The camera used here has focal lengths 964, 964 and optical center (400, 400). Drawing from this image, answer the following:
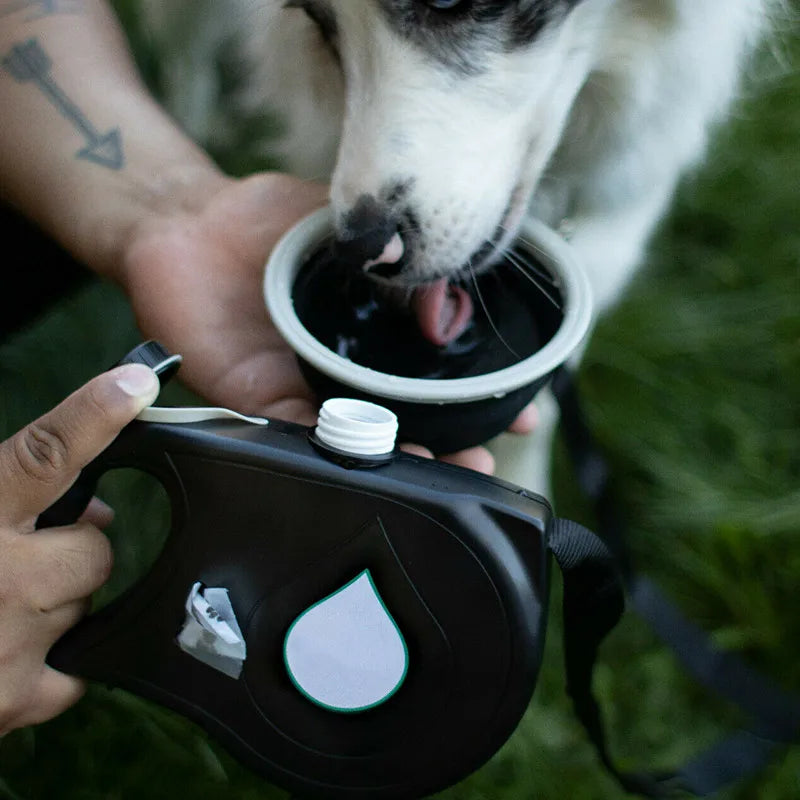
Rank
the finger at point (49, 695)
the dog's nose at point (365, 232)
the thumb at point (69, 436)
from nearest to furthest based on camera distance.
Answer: the thumb at point (69, 436) → the finger at point (49, 695) → the dog's nose at point (365, 232)

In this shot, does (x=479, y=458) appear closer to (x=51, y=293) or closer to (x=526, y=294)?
(x=526, y=294)

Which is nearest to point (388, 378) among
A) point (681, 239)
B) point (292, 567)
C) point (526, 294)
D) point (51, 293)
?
point (292, 567)

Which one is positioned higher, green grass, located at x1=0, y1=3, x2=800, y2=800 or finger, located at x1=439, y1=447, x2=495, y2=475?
finger, located at x1=439, y1=447, x2=495, y2=475

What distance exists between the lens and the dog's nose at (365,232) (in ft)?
3.06

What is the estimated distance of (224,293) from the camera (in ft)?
3.39

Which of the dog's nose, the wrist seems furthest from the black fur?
the wrist

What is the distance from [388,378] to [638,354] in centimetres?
102

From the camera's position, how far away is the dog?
950mm

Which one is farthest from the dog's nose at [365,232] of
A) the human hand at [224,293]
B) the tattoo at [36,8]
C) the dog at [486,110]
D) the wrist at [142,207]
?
the tattoo at [36,8]

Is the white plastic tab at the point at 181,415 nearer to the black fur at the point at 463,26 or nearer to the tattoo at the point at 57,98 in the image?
the black fur at the point at 463,26

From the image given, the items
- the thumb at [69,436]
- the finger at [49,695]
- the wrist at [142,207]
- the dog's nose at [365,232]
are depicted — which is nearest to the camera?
the thumb at [69,436]

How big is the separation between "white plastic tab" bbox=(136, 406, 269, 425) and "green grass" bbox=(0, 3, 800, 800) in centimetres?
59

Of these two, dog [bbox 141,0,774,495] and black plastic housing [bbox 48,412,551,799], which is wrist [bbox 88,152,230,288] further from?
black plastic housing [bbox 48,412,551,799]

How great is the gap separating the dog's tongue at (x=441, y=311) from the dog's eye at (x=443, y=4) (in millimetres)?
268
